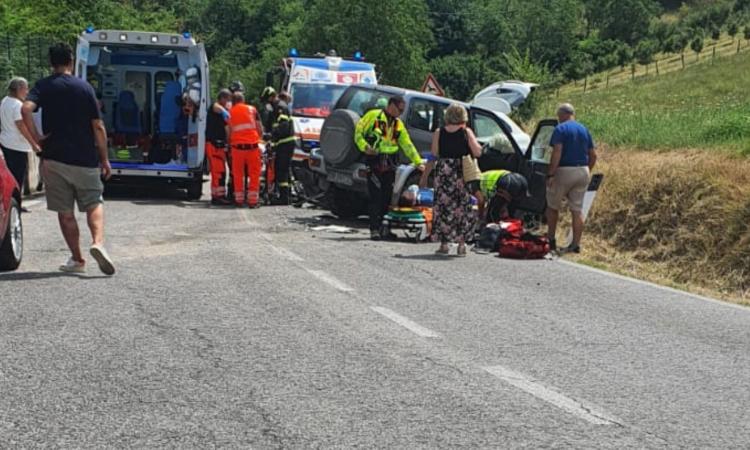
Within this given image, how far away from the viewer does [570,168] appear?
1478 centimetres

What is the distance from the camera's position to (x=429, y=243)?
15172 mm

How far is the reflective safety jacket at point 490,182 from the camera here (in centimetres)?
1550

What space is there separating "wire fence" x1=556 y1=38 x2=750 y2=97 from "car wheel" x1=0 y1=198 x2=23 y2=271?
74.2 metres

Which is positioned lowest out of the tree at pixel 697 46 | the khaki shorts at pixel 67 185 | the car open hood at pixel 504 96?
the khaki shorts at pixel 67 185

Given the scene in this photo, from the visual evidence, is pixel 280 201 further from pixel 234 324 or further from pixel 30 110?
pixel 234 324

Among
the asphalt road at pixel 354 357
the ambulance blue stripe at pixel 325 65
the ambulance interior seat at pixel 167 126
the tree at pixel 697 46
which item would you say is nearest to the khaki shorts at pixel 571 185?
the asphalt road at pixel 354 357

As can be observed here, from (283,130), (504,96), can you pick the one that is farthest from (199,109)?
(504,96)

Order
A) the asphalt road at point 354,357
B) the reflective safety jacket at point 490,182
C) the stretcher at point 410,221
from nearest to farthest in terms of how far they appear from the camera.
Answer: the asphalt road at point 354,357 < the stretcher at point 410,221 < the reflective safety jacket at point 490,182

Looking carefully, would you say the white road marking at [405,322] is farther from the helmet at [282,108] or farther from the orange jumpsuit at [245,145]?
the helmet at [282,108]

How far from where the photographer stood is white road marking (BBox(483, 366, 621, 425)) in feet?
19.1

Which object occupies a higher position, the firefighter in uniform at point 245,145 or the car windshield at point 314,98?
the car windshield at point 314,98

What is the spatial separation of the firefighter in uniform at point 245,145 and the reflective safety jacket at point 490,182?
490 cm

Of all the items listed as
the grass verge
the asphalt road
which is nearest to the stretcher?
the grass verge

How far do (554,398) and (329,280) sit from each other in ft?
15.3
